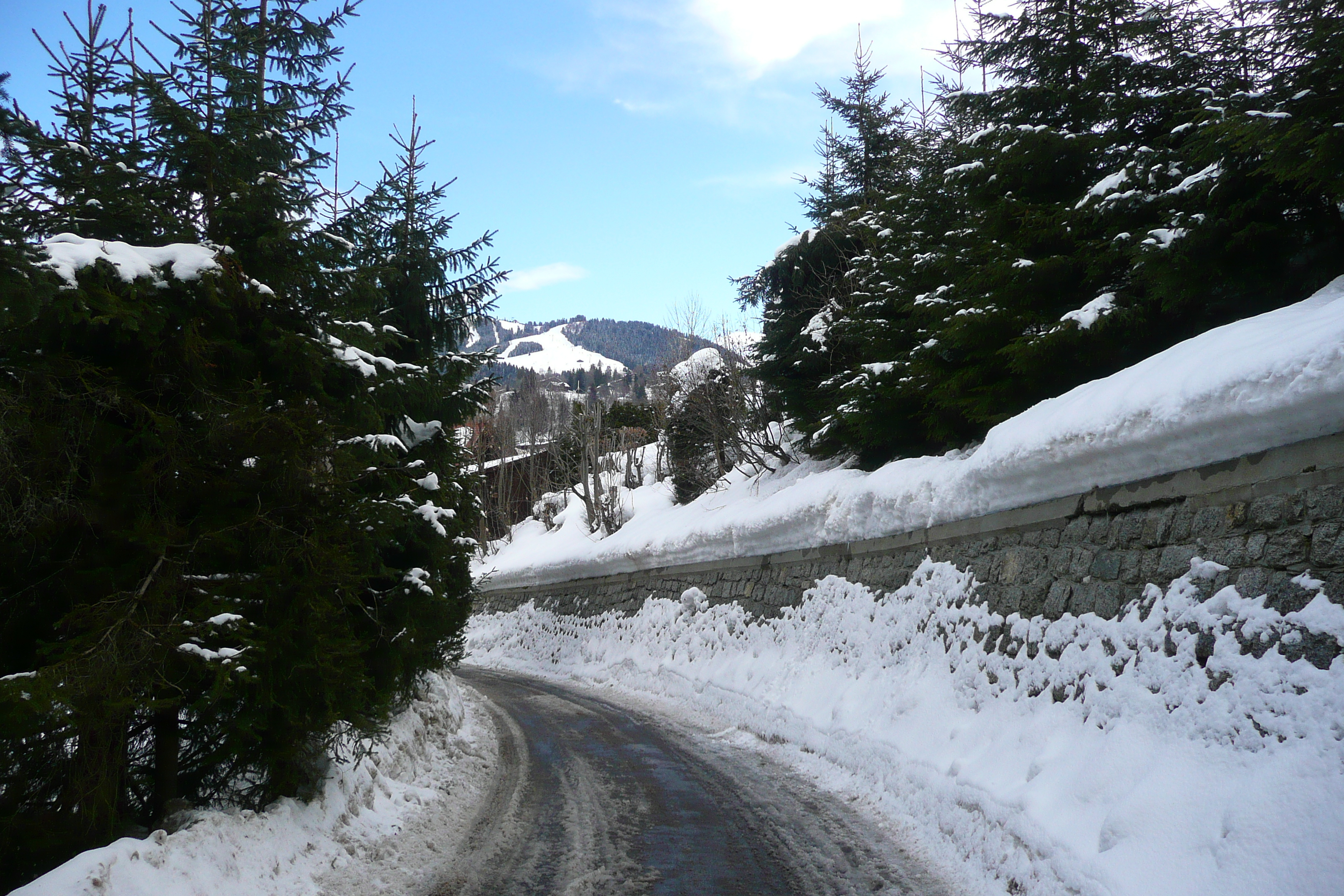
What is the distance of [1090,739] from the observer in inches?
224

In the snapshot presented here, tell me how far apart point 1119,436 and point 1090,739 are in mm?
2365

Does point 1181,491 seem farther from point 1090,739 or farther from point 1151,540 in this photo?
point 1090,739

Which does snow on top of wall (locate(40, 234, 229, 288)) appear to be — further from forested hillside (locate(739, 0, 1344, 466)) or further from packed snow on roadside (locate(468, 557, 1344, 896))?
forested hillside (locate(739, 0, 1344, 466))

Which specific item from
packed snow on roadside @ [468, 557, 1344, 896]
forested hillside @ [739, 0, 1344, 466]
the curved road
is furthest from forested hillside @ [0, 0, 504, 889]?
forested hillside @ [739, 0, 1344, 466]

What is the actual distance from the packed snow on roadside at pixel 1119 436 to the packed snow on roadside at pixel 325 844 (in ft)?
19.4

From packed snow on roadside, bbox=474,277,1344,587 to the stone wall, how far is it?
139 millimetres

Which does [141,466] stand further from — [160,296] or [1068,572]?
[1068,572]

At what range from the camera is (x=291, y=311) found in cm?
575

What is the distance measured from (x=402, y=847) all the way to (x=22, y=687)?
299 cm

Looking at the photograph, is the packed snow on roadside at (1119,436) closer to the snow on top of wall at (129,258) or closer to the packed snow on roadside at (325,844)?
the packed snow on roadside at (325,844)

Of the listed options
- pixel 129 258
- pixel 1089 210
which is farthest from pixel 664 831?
pixel 1089 210

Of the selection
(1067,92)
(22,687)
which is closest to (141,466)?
(22,687)

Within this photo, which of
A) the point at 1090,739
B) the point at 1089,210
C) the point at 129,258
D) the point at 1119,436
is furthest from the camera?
the point at 1089,210

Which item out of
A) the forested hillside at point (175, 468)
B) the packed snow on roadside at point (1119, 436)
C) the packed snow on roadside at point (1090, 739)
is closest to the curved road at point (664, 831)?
the packed snow on roadside at point (1090, 739)
